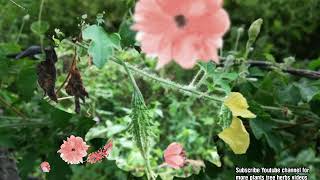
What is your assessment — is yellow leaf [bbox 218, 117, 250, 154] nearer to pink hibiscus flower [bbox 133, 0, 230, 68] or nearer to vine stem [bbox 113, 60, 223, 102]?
vine stem [bbox 113, 60, 223, 102]

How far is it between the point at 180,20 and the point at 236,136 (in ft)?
1.04

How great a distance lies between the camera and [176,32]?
1.67 feet

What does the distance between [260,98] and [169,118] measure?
0.81m

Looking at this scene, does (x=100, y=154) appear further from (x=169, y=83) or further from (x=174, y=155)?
(x=169, y=83)

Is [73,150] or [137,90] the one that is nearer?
[137,90]

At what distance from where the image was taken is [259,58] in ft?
4.31

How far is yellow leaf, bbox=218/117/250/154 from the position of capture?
0.78m

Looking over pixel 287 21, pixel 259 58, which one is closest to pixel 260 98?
pixel 259 58

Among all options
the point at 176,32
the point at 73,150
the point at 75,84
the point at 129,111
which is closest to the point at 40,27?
the point at 75,84

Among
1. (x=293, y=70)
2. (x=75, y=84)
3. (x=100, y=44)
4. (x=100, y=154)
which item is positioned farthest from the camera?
(x=293, y=70)

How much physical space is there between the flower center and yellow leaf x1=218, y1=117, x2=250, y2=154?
302 mm

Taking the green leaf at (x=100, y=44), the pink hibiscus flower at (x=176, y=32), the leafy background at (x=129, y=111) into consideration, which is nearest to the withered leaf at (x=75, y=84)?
the leafy background at (x=129, y=111)

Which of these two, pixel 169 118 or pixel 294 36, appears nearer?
pixel 169 118

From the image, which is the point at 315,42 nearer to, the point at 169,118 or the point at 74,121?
the point at 169,118
